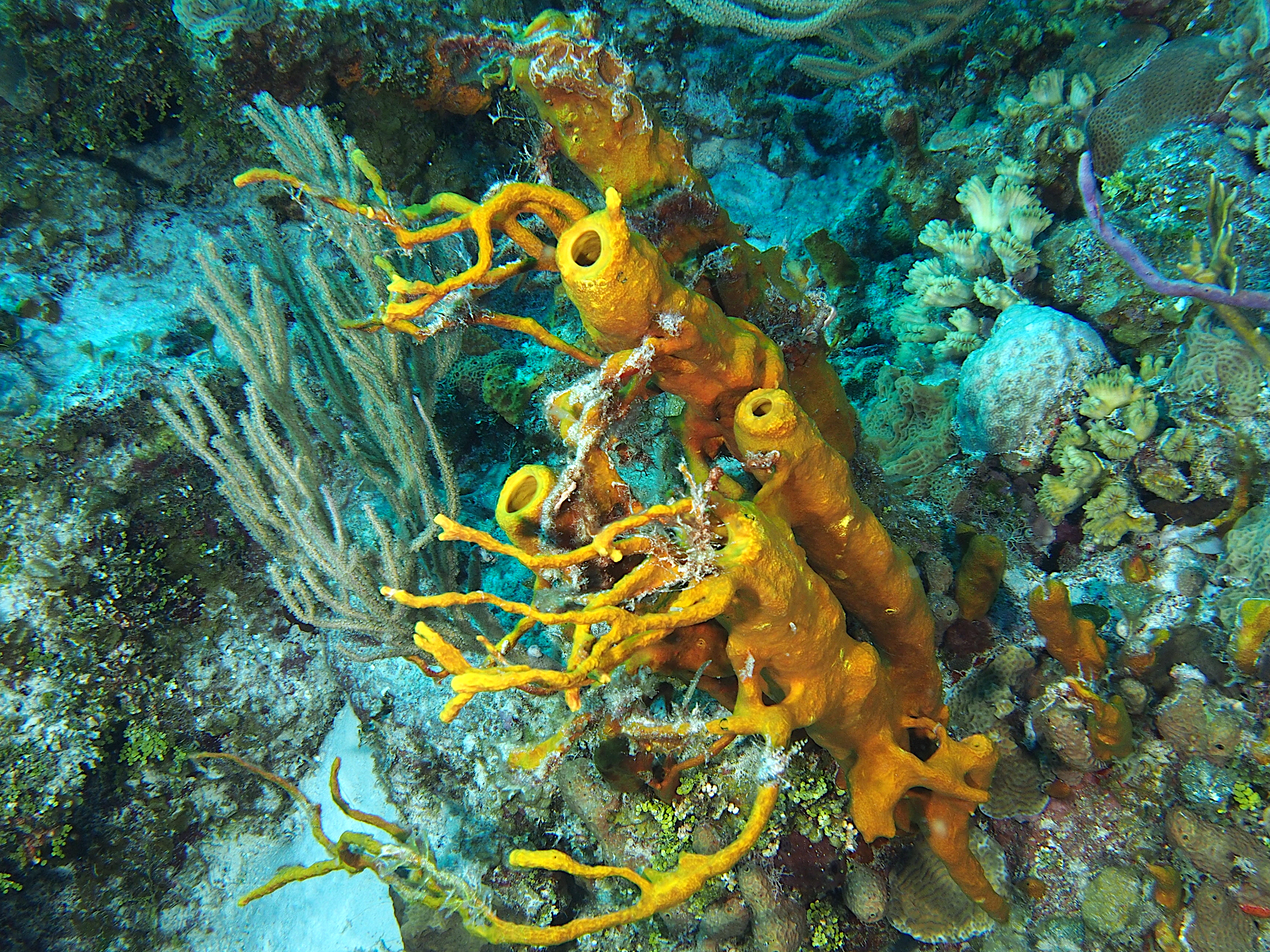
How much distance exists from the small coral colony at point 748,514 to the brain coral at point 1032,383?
1.0 inches

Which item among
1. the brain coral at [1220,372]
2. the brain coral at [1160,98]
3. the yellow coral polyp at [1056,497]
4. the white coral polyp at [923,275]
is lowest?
the yellow coral polyp at [1056,497]

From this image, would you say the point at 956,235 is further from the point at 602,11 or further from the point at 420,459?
the point at 602,11

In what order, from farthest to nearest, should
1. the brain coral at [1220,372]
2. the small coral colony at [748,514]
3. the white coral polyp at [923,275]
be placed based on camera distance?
the white coral polyp at [923,275]
the brain coral at [1220,372]
the small coral colony at [748,514]

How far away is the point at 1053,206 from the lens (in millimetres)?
3773

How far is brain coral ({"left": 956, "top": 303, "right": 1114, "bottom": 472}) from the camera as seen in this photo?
291cm

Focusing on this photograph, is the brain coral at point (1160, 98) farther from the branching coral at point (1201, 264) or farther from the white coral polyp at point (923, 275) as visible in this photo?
the branching coral at point (1201, 264)

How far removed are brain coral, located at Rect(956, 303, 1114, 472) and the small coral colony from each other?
0.02 metres

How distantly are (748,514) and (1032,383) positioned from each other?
7.61 ft

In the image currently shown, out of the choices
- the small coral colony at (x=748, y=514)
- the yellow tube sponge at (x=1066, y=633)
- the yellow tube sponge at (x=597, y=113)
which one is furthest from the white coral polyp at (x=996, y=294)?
the yellow tube sponge at (x=597, y=113)

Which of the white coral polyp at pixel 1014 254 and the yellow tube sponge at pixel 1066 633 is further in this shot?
the white coral polyp at pixel 1014 254

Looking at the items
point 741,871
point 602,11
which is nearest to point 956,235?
point 741,871

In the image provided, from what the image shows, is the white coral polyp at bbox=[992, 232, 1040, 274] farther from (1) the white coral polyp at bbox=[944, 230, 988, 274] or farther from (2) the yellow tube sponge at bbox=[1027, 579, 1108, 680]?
(2) the yellow tube sponge at bbox=[1027, 579, 1108, 680]

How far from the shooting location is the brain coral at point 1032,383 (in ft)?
9.53

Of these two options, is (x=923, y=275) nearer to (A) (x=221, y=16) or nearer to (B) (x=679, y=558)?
(B) (x=679, y=558)
